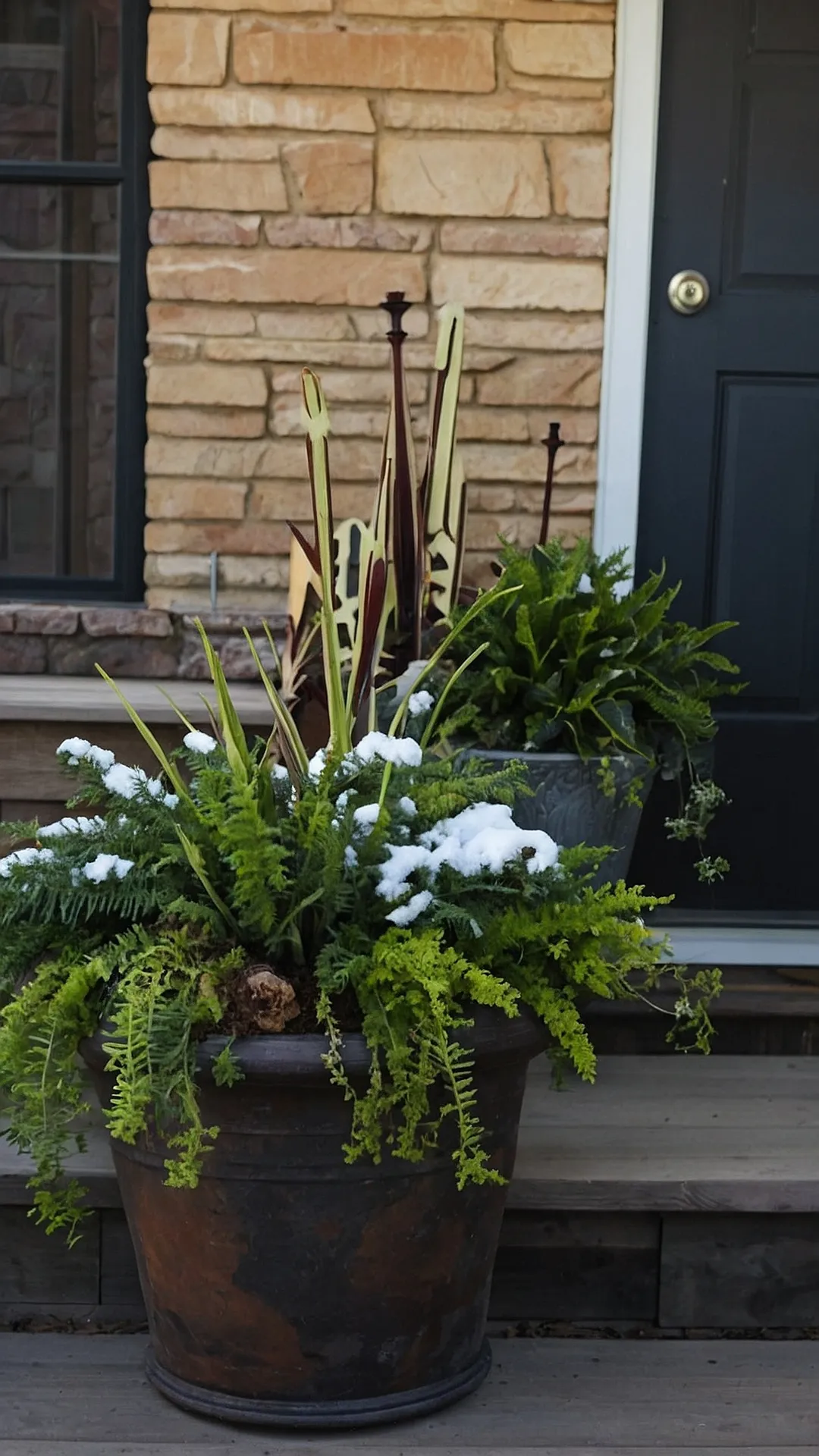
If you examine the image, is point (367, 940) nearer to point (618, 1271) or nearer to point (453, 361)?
point (618, 1271)

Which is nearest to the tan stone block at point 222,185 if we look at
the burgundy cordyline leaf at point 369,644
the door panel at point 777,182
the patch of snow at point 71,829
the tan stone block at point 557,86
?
the tan stone block at point 557,86

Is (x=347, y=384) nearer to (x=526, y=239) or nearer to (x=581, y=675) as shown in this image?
(x=526, y=239)

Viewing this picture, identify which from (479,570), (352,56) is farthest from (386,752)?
(352,56)

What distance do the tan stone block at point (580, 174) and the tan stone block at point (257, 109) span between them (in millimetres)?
351

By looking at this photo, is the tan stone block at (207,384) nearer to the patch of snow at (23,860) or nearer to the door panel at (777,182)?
the door panel at (777,182)

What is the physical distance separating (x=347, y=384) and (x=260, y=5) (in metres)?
0.69

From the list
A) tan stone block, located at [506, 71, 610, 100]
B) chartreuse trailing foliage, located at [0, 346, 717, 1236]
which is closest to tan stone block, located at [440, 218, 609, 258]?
tan stone block, located at [506, 71, 610, 100]

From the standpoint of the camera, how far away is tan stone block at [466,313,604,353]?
2.89 metres

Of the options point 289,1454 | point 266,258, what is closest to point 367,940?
point 289,1454

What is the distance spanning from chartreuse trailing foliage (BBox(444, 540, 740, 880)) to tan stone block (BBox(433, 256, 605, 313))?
2.04 feet

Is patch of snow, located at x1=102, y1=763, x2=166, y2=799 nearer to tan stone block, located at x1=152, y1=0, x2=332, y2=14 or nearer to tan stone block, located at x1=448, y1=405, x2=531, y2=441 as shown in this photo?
tan stone block, located at x1=448, y1=405, x2=531, y2=441

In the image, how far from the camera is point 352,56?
9.28ft

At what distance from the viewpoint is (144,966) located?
171 cm

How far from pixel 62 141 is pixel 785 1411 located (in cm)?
252
